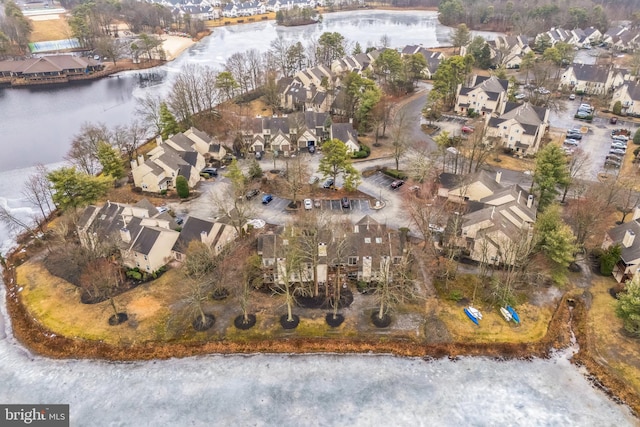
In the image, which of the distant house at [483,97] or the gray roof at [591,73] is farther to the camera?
the gray roof at [591,73]

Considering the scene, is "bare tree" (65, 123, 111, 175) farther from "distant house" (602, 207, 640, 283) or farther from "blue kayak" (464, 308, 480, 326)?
"distant house" (602, 207, 640, 283)

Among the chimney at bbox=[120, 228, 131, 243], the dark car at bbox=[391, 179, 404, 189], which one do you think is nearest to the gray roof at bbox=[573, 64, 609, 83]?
the dark car at bbox=[391, 179, 404, 189]

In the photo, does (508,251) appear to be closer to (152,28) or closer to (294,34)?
(294,34)

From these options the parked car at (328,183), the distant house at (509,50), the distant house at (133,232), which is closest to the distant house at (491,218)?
the parked car at (328,183)

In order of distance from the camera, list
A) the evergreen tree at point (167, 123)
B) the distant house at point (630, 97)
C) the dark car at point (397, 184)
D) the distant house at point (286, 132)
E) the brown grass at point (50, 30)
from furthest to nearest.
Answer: the brown grass at point (50, 30), the distant house at point (630, 97), the evergreen tree at point (167, 123), the distant house at point (286, 132), the dark car at point (397, 184)

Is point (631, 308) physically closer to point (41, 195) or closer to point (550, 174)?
point (550, 174)

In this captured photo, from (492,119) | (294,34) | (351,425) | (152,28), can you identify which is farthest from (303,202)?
(152,28)

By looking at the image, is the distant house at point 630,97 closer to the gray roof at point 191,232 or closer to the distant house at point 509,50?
the distant house at point 509,50
